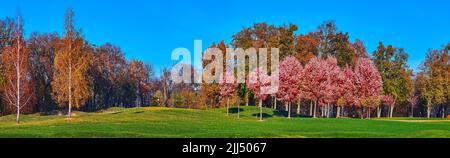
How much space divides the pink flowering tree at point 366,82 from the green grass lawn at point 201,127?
17506 millimetres

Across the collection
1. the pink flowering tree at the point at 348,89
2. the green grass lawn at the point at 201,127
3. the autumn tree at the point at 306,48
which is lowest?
the green grass lawn at the point at 201,127

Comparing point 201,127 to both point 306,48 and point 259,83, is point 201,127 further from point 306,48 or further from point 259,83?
point 306,48

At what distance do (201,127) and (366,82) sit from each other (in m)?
48.6

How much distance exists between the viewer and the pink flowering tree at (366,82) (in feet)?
268

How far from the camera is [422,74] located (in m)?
98.7

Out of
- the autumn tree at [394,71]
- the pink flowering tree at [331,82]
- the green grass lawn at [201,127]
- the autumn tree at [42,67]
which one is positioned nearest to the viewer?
the green grass lawn at [201,127]

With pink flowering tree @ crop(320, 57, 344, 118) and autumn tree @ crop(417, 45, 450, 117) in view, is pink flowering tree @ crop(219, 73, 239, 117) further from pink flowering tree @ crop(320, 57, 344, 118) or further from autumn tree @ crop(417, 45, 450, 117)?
autumn tree @ crop(417, 45, 450, 117)

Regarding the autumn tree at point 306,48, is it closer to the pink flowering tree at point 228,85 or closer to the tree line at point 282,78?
the tree line at point 282,78

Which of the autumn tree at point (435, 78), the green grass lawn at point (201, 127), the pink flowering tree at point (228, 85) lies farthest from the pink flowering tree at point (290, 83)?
the autumn tree at point (435, 78)

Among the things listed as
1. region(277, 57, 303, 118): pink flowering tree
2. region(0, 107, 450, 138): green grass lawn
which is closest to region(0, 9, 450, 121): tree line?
region(277, 57, 303, 118): pink flowering tree
